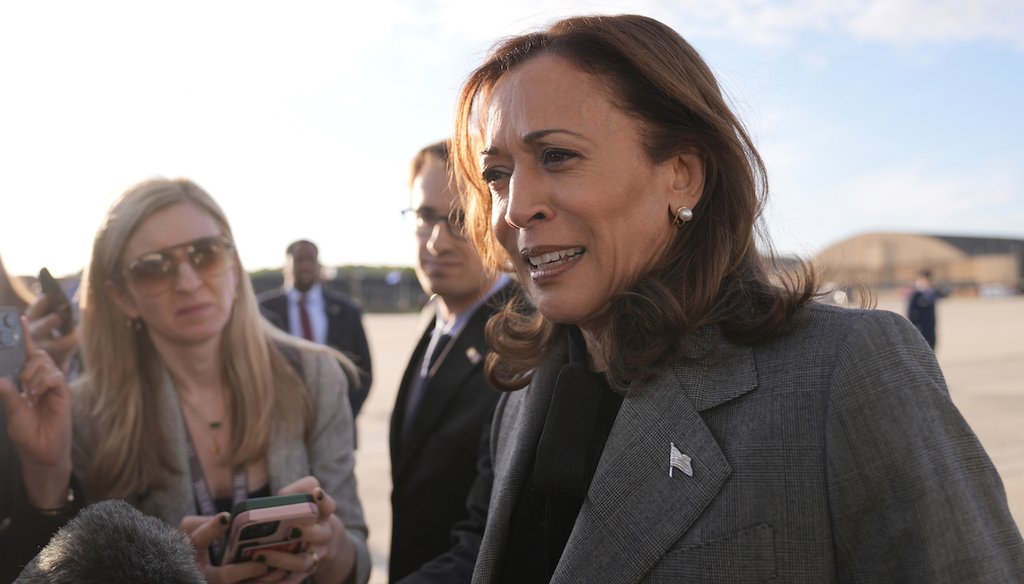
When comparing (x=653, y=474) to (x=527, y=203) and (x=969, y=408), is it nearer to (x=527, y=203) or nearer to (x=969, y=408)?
(x=527, y=203)

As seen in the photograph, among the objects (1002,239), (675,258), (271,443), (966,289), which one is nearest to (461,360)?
(271,443)

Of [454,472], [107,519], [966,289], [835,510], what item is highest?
[107,519]

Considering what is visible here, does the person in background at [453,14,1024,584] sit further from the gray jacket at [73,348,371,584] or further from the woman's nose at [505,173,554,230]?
the gray jacket at [73,348,371,584]

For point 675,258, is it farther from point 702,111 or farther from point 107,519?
point 107,519

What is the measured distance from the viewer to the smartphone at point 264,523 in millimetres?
2021

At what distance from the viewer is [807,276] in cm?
169

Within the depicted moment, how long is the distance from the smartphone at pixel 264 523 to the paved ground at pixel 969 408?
10.5 feet

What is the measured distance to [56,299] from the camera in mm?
2732

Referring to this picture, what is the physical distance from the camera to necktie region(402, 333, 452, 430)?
339 cm

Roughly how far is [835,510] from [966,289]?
85.1 m

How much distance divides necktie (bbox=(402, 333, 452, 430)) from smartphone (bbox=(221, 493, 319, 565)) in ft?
4.01

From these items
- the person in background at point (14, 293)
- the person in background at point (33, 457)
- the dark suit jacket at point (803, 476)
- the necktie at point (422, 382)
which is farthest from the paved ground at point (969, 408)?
→ the dark suit jacket at point (803, 476)

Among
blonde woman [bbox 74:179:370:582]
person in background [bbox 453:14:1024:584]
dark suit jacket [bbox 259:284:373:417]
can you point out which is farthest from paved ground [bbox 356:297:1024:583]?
person in background [bbox 453:14:1024:584]

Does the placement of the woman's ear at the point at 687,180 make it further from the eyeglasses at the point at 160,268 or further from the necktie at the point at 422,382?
the necktie at the point at 422,382
